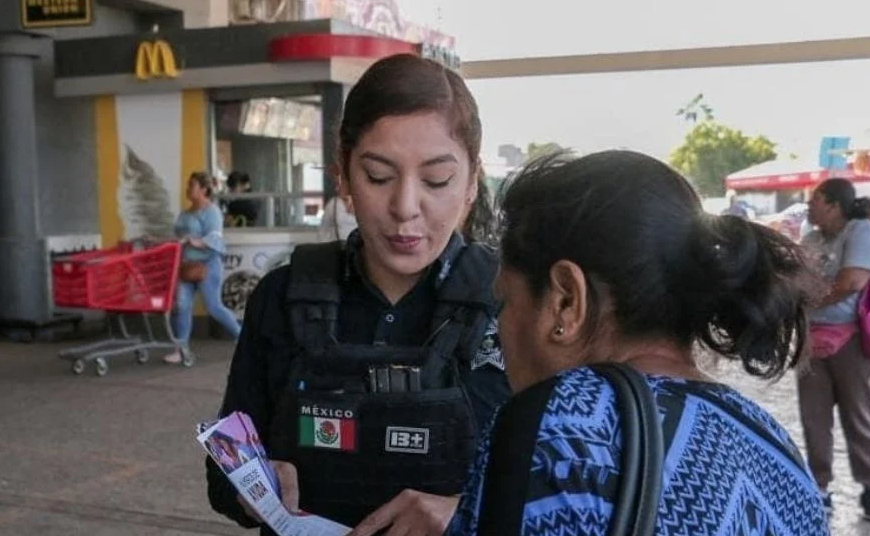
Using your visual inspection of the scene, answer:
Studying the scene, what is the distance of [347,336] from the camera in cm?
170

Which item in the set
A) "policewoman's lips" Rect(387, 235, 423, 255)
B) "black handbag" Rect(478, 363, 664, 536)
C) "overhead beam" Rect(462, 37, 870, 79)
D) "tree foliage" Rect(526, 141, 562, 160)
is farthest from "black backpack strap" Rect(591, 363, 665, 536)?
"overhead beam" Rect(462, 37, 870, 79)

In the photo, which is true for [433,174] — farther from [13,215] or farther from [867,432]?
[13,215]

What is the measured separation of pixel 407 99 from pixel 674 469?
0.88 metres

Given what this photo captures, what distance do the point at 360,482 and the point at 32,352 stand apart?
857cm

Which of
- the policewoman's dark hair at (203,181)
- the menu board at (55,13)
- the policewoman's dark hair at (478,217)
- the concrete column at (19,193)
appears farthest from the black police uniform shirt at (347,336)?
the concrete column at (19,193)

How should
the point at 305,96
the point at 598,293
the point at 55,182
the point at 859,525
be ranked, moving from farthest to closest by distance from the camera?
1. the point at 55,182
2. the point at 305,96
3. the point at 859,525
4. the point at 598,293

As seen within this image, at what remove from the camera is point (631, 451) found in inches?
37.7

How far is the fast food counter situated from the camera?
991 centimetres

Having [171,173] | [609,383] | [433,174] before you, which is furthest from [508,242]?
[171,173]

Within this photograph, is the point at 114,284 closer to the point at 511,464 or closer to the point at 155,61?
the point at 155,61

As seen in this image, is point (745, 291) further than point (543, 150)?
No

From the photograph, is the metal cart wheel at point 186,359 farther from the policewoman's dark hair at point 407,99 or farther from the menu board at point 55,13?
the policewoman's dark hair at point 407,99

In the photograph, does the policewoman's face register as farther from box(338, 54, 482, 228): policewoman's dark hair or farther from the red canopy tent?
the red canopy tent

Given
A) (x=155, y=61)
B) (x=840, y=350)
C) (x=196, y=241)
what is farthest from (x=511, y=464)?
(x=155, y=61)
